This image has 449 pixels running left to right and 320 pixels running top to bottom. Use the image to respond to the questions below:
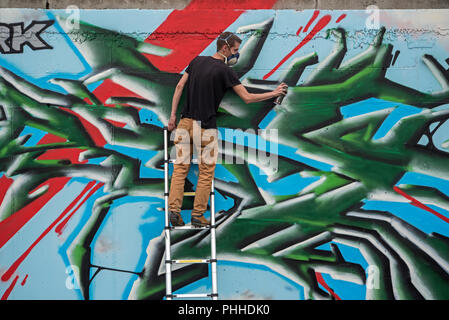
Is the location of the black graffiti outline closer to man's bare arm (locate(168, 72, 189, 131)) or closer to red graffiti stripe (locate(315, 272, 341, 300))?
man's bare arm (locate(168, 72, 189, 131))

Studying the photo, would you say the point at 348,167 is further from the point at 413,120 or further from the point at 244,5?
the point at 244,5

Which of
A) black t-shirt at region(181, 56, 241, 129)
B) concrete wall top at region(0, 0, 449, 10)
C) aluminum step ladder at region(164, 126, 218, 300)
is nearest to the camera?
aluminum step ladder at region(164, 126, 218, 300)

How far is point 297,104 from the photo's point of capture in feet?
19.2

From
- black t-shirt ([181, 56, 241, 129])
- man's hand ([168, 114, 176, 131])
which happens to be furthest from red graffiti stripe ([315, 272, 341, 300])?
man's hand ([168, 114, 176, 131])

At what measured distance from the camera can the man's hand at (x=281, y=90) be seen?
18.7 feet

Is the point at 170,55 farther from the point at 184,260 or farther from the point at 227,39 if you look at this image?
the point at 184,260

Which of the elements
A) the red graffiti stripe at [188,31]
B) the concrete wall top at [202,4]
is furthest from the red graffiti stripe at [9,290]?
the concrete wall top at [202,4]

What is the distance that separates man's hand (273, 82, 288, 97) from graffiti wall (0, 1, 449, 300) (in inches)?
4.6

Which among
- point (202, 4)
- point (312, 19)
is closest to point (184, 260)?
point (202, 4)

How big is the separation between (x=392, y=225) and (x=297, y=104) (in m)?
1.63

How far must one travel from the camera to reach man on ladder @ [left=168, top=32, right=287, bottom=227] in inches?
219

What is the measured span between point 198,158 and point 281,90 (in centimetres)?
111

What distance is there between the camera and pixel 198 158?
5.66 metres

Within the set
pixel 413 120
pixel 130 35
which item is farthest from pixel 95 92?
pixel 413 120
